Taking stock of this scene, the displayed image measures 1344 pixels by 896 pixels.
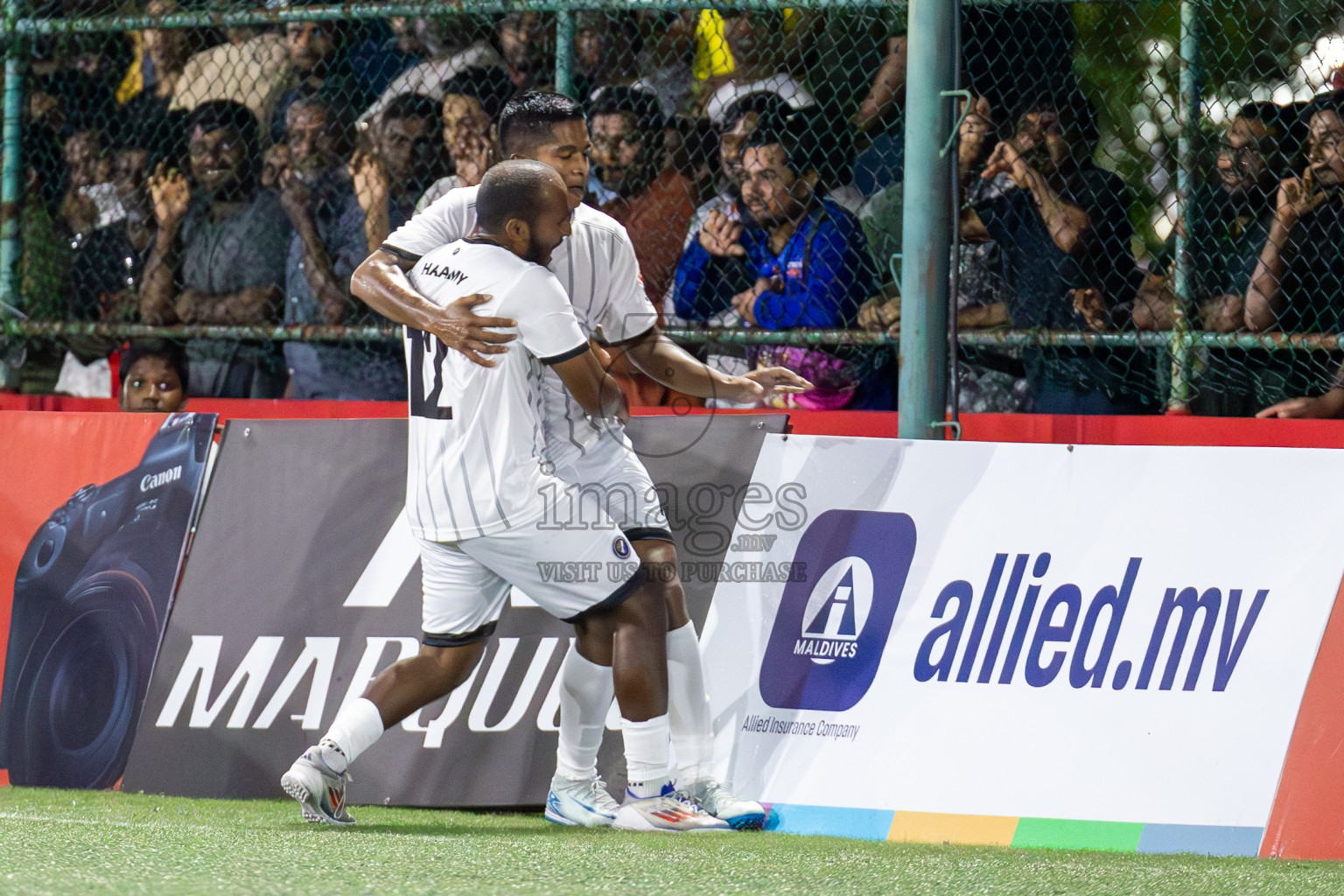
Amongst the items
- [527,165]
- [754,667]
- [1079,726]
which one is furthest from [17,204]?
[1079,726]

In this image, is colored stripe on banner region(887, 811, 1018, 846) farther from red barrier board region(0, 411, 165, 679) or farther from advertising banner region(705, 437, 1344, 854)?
red barrier board region(0, 411, 165, 679)

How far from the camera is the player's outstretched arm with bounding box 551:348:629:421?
→ 150 inches

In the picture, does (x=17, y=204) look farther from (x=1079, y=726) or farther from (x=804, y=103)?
(x=1079, y=726)

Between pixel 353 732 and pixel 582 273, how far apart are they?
1.45 m

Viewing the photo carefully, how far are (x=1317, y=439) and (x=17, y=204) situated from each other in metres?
4.95

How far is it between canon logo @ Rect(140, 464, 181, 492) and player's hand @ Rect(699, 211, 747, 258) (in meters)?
1.99

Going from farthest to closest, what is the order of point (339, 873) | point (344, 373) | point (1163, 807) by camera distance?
1. point (344, 373)
2. point (1163, 807)
3. point (339, 873)

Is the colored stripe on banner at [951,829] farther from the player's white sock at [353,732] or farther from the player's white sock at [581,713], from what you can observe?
the player's white sock at [353,732]

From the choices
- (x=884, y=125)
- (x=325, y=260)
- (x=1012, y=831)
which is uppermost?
(x=884, y=125)

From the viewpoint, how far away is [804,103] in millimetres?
5152

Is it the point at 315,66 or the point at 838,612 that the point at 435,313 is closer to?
the point at 838,612

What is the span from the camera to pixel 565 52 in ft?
17.1

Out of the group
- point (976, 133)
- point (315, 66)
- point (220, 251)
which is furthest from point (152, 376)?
point (976, 133)

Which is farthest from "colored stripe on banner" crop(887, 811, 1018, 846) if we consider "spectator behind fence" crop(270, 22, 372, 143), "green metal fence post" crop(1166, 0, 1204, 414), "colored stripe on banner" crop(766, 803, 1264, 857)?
"spectator behind fence" crop(270, 22, 372, 143)
